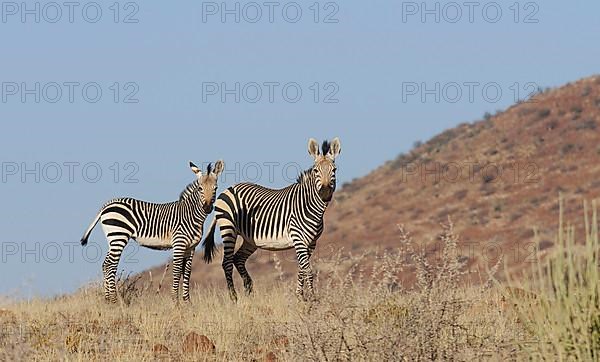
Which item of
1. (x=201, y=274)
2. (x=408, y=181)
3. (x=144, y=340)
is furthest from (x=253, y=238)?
(x=408, y=181)

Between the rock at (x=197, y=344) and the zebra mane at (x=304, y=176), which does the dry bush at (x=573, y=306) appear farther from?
the zebra mane at (x=304, y=176)

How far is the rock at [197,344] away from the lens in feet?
31.0

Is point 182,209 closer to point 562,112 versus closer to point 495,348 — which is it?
point 495,348

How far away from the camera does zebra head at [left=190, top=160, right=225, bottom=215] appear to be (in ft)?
50.0

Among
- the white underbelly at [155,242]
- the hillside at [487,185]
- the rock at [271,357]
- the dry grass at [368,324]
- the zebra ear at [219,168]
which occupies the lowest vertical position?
the rock at [271,357]

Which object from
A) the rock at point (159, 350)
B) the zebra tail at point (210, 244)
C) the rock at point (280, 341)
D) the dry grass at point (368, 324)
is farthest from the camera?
the zebra tail at point (210, 244)

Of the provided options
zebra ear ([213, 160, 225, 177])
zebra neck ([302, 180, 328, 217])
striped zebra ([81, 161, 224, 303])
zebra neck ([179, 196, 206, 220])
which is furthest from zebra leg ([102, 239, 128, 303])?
zebra neck ([302, 180, 328, 217])

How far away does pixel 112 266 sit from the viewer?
15336 millimetres

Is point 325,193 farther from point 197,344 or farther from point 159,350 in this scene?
point 159,350

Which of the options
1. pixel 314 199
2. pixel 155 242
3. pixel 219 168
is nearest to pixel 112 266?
pixel 155 242

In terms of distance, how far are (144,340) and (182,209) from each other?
5551 millimetres

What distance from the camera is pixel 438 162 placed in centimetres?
5922

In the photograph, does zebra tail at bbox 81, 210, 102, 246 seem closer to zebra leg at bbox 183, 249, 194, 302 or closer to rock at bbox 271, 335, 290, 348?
zebra leg at bbox 183, 249, 194, 302

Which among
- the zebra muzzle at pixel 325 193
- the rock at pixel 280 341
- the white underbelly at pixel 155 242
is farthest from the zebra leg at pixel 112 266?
the rock at pixel 280 341
